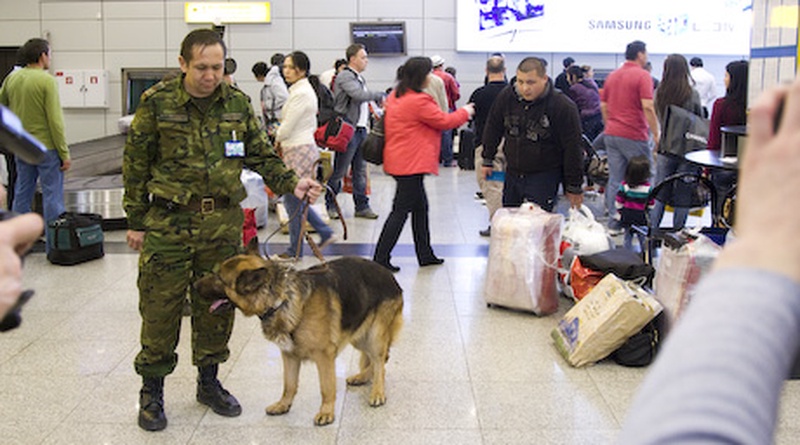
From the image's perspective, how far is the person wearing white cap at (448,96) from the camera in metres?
13.7

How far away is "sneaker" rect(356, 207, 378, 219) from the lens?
9788mm

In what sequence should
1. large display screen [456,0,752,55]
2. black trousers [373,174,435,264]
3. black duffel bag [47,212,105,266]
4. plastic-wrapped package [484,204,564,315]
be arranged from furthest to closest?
large display screen [456,0,752,55] → black duffel bag [47,212,105,266] → black trousers [373,174,435,264] → plastic-wrapped package [484,204,564,315]

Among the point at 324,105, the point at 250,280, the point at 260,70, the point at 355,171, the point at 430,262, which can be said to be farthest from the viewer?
the point at 260,70

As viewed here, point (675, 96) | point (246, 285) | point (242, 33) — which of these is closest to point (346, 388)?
point (246, 285)

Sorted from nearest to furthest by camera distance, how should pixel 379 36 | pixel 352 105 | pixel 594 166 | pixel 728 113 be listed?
pixel 728 113, pixel 352 105, pixel 594 166, pixel 379 36

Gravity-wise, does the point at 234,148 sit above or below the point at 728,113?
below

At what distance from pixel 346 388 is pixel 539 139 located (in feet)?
8.55

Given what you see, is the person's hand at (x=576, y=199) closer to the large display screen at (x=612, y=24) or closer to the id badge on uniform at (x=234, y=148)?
the id badge on uniform at (x=234, y=148)

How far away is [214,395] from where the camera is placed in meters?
4.28

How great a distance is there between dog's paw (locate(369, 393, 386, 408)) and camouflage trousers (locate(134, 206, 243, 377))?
785mm

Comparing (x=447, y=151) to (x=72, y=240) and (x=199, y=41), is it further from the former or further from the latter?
(x=199, y=41)

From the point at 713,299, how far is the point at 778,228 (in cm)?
6

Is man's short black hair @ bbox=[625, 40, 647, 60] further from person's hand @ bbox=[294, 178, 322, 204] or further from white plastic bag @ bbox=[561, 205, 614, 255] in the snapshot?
person's hand @ bbox=[294, 178, 322, 204]

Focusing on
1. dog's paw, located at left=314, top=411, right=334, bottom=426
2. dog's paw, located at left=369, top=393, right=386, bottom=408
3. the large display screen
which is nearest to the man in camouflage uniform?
dog's paw, located at left=314, top=411, right=334, bottom=426
